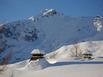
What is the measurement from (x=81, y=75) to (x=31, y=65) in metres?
7.58

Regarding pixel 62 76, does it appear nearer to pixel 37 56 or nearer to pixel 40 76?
pixel 40 76

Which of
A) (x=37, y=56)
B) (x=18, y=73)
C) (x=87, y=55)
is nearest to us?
(x=18, y=73)

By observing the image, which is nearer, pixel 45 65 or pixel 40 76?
pixel 40 76

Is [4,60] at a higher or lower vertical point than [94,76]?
higher

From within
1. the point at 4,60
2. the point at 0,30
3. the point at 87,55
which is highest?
the point at 0,30

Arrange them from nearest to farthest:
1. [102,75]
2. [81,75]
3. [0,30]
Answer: [0,30] → [102,75] → [81,75]

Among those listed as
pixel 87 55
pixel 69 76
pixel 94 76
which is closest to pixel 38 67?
pixel 69 76

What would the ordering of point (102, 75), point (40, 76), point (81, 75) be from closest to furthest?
point (102, 75)
point (81, 75)
point (40, 76)

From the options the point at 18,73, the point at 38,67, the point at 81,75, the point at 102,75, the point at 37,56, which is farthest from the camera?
the point at 37,56

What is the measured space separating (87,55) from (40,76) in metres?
27.2

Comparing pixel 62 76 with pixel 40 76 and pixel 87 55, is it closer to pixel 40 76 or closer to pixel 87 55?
pixel 40 76

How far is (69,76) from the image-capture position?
16.3 meters

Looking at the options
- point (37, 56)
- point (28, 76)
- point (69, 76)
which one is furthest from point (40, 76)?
point (37, 56)

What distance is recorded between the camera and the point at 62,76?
16.5 metres
